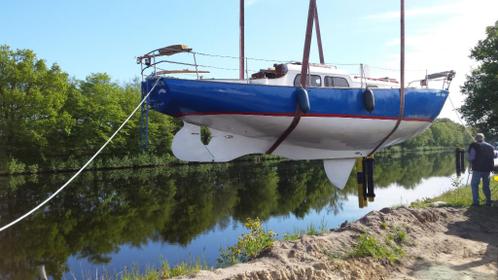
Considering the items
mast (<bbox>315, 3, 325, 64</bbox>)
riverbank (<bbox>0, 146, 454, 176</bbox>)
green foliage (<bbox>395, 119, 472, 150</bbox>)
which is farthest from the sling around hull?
green foliage (<bbox>395, 119, 472, 150</bbox>)

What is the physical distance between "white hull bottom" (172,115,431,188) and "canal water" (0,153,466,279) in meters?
6.55

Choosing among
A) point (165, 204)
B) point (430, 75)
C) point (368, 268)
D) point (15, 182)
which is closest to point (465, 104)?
point (165, 204)

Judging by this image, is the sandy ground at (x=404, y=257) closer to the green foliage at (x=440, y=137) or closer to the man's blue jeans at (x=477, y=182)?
the man's blue jeans at (x=477, y=182)

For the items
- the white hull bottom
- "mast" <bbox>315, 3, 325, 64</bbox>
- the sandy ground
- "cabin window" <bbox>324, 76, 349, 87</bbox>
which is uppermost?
"mast" <bbox>315, 3, 325, 64</bbox>

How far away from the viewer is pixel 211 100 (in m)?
7.65

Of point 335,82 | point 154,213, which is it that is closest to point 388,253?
point 335,82

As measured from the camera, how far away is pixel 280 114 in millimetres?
7773

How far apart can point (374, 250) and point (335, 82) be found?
12.1 feet

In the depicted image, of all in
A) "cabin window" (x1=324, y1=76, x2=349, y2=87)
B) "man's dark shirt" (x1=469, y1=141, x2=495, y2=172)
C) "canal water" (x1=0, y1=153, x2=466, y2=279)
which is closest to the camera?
"cabin window" (x1=324, y1=76, x2=349, y2=87)

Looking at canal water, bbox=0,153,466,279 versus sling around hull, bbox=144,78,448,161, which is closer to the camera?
sling around hull, bbox=144,78,448,161

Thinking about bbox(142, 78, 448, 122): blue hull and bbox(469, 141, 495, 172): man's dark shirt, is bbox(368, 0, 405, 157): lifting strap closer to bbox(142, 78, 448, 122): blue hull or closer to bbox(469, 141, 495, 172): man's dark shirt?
bbox(142, 78, 448, 122): blue hull

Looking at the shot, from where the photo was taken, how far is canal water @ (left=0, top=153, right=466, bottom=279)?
1583 centimetres

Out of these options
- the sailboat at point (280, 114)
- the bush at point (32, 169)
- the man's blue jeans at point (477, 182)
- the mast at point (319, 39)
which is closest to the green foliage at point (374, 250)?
the sailboat at point (280, 114)

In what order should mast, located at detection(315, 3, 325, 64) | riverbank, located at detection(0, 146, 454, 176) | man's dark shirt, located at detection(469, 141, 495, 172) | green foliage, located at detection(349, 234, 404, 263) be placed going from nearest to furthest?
green foliage, located at detection(349, 234, 404, 263), mast, located at detection(315, 3, 325, 64), man's dark shirt, located at detection(469, 141, 495, 172), riverbank, located at detection(0, 146, 454, 176)
